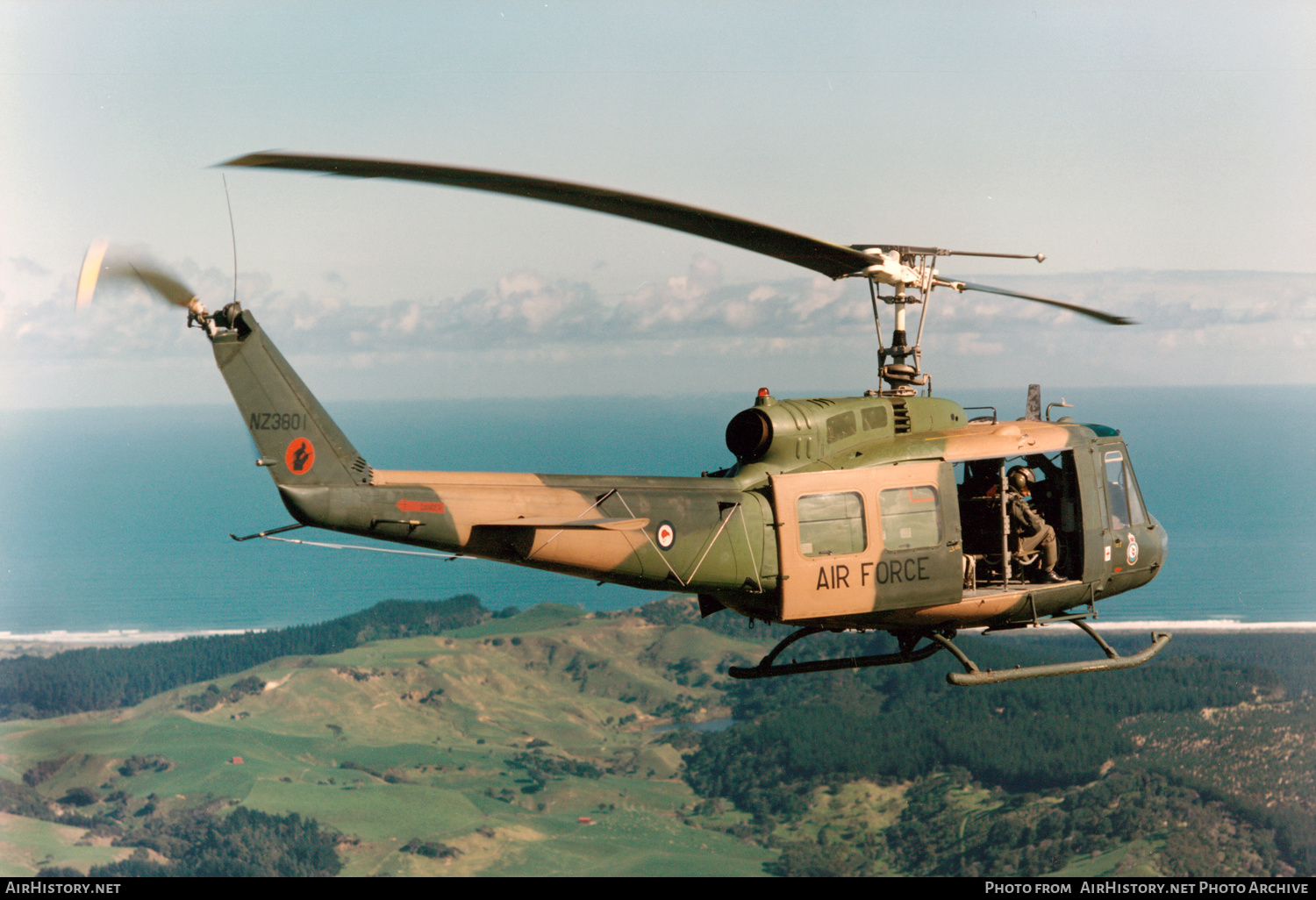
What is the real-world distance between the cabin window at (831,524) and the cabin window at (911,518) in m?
0.37

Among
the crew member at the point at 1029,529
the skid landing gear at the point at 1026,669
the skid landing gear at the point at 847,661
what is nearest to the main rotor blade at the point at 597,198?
the crew member at the point at 1029,529

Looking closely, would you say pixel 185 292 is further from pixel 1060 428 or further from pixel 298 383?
pixel 1060 428

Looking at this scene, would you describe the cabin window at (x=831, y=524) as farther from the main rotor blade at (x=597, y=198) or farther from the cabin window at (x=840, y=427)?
the main rotor blade at (x=597, y=198)

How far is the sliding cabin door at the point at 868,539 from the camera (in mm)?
14734

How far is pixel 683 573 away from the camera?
47.8ft

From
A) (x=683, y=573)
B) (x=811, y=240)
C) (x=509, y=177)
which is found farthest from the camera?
(x=683, y=573)

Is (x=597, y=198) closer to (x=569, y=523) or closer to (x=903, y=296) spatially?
(x=569, y=523)

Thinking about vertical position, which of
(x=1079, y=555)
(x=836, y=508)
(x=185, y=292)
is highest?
(x=185, y=292)

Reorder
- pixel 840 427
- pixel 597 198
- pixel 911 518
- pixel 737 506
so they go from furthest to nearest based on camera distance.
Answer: pixel 840 427 → pixel 911 518 → pixel 737 506 → pixel 597 198

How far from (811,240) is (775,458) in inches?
130

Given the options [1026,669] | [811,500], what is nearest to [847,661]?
[1026,669]

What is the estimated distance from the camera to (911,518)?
50.1ft

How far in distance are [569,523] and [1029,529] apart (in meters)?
8.03
